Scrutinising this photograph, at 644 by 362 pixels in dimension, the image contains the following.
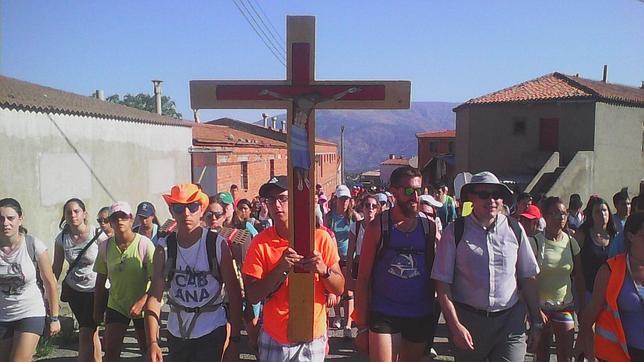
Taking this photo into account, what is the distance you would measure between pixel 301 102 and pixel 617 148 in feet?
93.2

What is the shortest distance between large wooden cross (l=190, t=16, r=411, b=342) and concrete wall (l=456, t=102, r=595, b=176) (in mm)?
25311

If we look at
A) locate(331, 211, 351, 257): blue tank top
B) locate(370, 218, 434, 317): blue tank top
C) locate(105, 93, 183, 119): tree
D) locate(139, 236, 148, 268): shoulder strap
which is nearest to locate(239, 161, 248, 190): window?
locate(331, 211, 351, 257): blue tank top

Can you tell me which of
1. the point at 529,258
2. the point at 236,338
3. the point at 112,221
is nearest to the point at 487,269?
the point at 529,258

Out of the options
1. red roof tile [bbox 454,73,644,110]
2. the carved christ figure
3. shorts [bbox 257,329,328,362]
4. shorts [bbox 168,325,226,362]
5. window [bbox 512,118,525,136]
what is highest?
red roof tile [bbox 454,73,644,110]

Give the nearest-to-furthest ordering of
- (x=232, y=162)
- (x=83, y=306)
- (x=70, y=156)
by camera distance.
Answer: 1. (x=83, y=306)
2. (x=70, y=156)
3. (x=232, y=162)

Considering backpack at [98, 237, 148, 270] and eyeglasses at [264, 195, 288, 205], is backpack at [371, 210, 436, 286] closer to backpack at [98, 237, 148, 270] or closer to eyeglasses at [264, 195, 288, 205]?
eyeglasses at [264, 195, 288, 205]

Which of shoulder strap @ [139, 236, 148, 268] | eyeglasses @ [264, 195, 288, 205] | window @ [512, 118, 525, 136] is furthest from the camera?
window @ [512, 118, 525, 136]

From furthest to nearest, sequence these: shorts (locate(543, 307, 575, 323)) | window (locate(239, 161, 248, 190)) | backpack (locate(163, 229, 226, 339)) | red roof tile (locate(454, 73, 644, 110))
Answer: red roof tile (locate(454, 73, 644, 110)), window (locate(239, 161, 248, 190)), shorts (locate(543, 307, 575, 323)), backpack (locate(163, 229, 226, 339))

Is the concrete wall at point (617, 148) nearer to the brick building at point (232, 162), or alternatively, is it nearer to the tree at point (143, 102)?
the brick building at point (232, 162)

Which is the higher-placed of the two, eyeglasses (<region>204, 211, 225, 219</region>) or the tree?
the tree

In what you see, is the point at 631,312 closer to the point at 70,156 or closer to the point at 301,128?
the point at 301,128

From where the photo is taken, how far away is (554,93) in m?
26.8

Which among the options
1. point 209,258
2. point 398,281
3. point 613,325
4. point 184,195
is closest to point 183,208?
point 184,195

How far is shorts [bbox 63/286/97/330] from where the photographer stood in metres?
4.57
